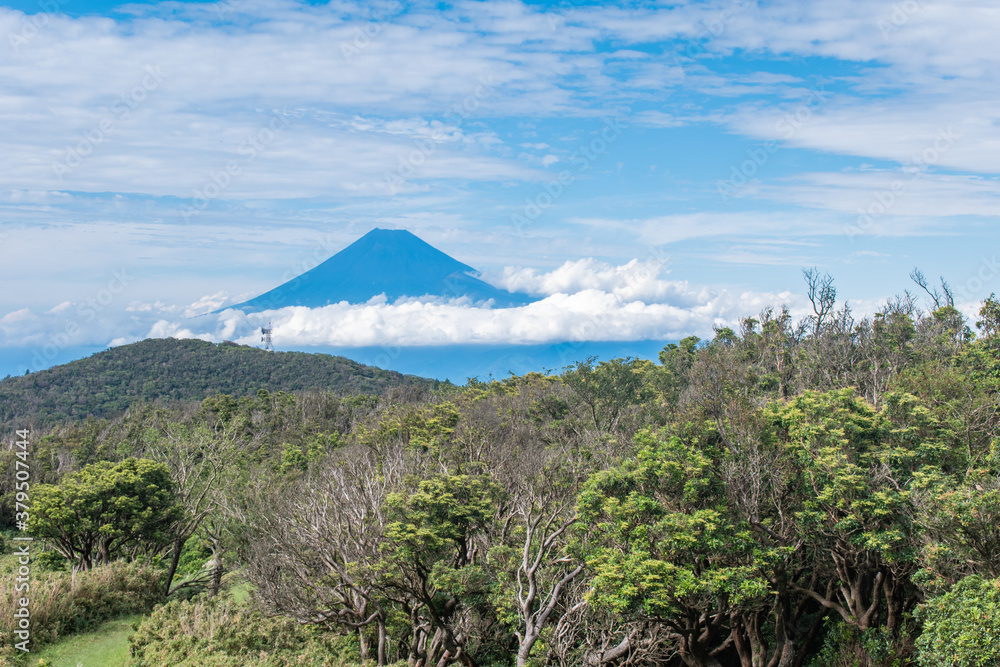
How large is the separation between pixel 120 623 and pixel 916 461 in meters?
19.9

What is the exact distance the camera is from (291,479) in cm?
2791

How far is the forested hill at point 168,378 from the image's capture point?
3226 inches

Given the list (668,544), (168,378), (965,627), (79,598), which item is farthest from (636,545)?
(168,378)

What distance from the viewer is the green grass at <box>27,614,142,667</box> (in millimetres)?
14656

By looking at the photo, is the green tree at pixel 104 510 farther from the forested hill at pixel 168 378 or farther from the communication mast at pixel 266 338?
the communication mast at pixel 266 338

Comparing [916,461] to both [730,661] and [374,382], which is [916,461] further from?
[374,382]

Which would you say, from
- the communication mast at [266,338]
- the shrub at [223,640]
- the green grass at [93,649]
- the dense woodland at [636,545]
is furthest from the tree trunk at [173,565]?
the communication mast at [266,338]

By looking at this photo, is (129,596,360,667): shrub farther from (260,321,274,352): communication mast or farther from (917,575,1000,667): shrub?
(260,321,274,352): communication mast

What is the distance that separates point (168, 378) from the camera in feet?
315

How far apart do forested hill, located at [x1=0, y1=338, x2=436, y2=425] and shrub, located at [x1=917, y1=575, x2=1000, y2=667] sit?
68789 millimetres

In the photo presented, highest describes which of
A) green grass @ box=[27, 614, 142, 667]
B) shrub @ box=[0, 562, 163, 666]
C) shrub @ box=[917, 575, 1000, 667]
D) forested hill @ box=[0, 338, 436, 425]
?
forested hill @ box=[0, 338, 436, 425]

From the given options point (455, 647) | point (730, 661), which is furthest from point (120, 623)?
point (730, 661)

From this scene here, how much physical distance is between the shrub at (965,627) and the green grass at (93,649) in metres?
15.2

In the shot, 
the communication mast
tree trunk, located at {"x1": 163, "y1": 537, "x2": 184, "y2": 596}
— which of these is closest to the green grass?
tree trunk, located at {"x1": 163, "y1": 537, "x2": 184, "y2": 596}
